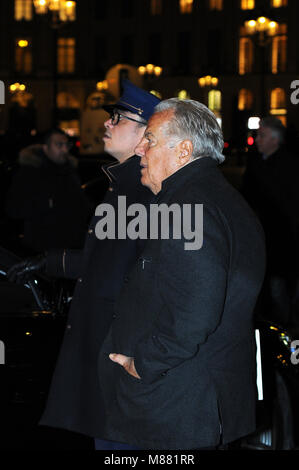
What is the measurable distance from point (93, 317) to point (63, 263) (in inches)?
24.8

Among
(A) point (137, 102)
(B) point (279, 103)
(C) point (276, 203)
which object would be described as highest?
(B) point (279, 103)

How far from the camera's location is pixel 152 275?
2.76 metres

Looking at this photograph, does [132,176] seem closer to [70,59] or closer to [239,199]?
[239,199]

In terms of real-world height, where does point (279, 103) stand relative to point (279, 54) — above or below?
below

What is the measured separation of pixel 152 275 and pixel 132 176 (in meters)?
0.89

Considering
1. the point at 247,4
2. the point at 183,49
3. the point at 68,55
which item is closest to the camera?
the point at 247,4

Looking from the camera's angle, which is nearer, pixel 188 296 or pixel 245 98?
pixel 188 296

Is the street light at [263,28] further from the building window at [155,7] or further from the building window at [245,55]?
the building window at [155,7]

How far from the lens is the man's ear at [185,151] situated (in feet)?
9.10

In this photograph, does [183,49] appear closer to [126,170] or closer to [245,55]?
[245,55]

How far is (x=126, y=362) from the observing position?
2762 mm

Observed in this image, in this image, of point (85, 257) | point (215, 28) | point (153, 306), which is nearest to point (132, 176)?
point (85, 257)

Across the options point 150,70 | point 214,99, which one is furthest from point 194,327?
point 214,99

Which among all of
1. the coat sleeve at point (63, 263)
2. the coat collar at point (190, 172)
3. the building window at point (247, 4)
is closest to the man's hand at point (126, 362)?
the coat collar at point (190, 172)
